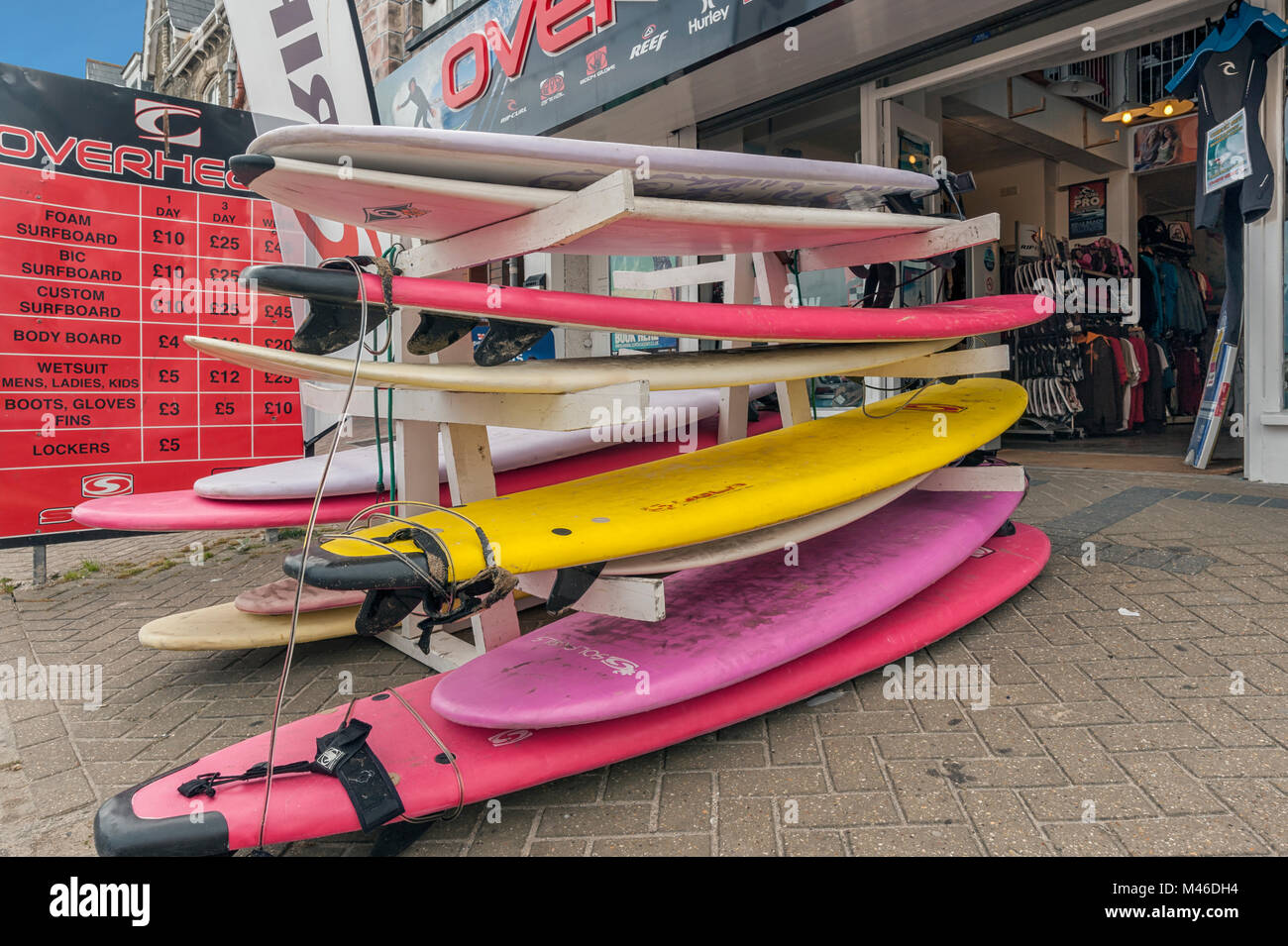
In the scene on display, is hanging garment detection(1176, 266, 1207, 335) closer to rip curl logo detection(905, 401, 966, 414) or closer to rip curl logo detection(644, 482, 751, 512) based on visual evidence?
rip curl logo detection(905, 401, 966, 414)

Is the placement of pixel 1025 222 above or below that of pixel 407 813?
above

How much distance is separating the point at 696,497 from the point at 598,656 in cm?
48

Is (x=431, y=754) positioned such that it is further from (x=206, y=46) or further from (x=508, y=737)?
(x=206, y=46)

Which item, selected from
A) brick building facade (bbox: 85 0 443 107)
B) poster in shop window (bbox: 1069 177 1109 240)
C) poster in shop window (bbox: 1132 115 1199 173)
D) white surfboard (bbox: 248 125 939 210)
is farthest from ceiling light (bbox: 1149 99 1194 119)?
white surfboard (bbox: 248 125 939 210)

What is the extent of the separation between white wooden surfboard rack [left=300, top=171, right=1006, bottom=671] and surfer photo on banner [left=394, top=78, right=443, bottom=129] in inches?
227

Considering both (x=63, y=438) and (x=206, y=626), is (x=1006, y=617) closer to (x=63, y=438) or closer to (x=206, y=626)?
(x=206, y=626)

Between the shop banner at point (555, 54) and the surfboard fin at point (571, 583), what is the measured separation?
4.10 meters

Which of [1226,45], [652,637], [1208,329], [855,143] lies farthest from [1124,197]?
[652,637]

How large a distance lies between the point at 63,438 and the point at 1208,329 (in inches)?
425

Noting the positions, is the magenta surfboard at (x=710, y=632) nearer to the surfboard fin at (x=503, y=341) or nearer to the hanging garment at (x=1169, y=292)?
the surfboard fin at (x=503, y=341)

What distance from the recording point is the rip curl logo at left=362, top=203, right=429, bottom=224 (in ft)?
6.21

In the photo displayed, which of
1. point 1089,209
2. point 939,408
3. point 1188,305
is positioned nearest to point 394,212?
point 939,408

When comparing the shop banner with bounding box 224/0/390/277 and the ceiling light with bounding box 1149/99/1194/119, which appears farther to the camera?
the ceiling light with bounding box 1149/99/1194/119

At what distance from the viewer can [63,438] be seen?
12.8 feet
